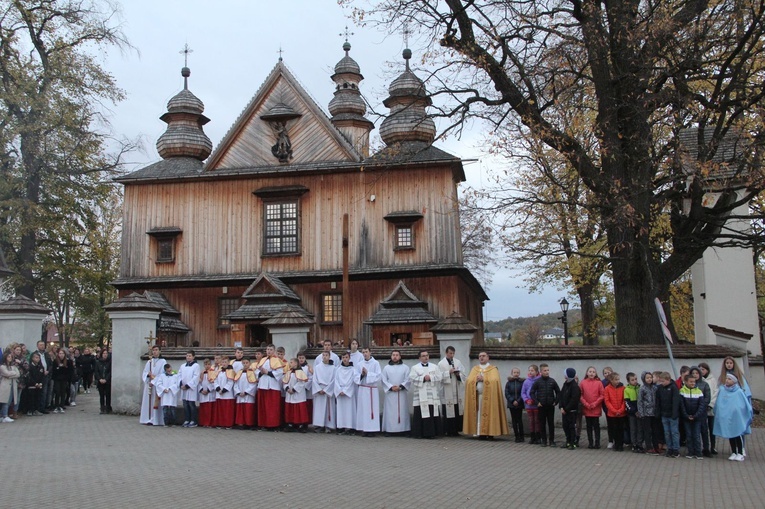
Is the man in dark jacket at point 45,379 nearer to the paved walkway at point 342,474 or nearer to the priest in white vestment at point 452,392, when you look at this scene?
the paved walkway at point 342,474

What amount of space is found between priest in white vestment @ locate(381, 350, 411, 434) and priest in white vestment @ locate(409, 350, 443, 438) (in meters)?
0.29

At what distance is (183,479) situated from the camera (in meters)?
10.3

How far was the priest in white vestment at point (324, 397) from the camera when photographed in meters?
16.5

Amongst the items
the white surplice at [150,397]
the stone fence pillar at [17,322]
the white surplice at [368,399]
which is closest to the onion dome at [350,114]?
the stone fence pillar at [17,322]

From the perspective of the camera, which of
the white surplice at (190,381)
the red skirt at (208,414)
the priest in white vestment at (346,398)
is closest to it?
the priest in white vestment at (346,398)

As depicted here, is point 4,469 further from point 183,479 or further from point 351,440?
point 351,440

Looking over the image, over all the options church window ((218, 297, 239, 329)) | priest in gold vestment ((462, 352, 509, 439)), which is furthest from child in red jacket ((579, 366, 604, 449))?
church window ((218, 297, 239, 329))

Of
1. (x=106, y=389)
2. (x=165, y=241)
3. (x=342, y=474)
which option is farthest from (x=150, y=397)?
(x=165, y=241)

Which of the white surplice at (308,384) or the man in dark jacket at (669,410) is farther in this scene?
the white surplice at (308,384)

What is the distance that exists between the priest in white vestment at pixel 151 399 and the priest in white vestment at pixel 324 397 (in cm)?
386

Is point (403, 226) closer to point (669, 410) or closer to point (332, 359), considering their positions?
point (332, 359)

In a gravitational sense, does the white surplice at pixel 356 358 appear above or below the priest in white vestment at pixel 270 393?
above

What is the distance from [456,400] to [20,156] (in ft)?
79.5

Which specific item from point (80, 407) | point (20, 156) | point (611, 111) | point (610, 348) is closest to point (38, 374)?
point (80, 407)
